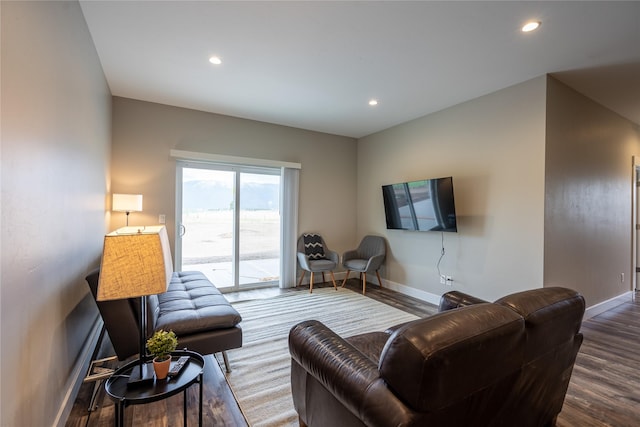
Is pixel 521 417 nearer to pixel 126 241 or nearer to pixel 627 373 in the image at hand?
pixel 627 373

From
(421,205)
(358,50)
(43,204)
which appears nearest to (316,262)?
(421,205)

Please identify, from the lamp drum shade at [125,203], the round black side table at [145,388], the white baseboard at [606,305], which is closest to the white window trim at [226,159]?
the lamp drum shade at [125,203]

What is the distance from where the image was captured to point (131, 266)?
1355mm

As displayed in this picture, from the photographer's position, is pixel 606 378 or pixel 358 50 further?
pixel 358 50

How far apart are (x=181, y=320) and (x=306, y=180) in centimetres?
347

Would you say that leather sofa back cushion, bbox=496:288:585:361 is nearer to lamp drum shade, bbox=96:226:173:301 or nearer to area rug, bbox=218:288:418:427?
area rug, bbox=218:288:418:427

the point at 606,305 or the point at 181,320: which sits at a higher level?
the point at 181,320

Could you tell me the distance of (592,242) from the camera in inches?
140

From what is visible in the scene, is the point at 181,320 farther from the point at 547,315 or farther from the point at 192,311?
the point at 547,315

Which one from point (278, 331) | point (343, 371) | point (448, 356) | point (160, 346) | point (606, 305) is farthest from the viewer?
point (606, 305)

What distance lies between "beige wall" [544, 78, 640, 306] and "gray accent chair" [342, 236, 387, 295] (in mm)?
2253

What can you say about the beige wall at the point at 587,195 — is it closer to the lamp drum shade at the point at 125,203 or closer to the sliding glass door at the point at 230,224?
the sliding glass door at the point at 230,224

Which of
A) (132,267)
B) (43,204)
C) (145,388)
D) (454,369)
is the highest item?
(43,204)

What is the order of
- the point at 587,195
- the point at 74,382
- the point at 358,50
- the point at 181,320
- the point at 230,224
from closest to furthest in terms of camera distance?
1. the point at 74,382
2. the point at 181,320
3. the point at 358,50
4. the point at 587,195
5. the point at 230,224
